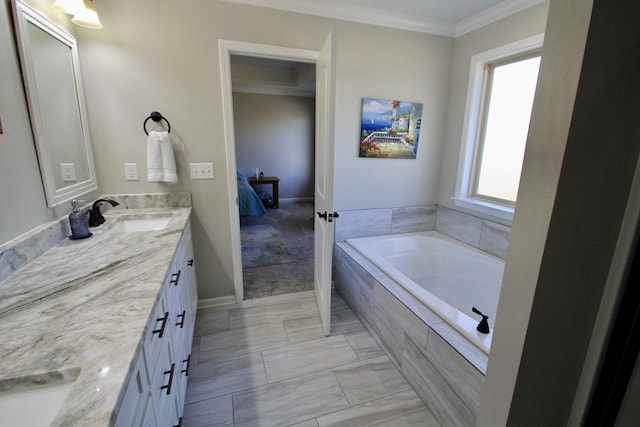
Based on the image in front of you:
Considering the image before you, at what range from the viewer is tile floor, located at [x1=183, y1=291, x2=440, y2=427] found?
1523 mm

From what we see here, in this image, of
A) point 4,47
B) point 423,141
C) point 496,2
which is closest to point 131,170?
point 4,47

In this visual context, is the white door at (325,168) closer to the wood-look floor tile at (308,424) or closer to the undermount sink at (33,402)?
the wood-look floor tile at (308,424)

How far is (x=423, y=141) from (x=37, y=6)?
2.88 metres

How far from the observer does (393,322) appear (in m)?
1.87

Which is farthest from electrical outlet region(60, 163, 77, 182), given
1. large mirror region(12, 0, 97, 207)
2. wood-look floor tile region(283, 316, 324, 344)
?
wood-look floor tile region(283, 316, 324, 344)

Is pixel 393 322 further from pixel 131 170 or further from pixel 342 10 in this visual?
pixel 342 10

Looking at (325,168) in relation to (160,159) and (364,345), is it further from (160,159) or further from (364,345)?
(364,345)

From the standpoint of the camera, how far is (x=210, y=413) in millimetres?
1531

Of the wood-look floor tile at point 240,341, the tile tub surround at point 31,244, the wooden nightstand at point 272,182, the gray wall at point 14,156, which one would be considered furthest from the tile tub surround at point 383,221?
the wooden nightstand at point 272,182

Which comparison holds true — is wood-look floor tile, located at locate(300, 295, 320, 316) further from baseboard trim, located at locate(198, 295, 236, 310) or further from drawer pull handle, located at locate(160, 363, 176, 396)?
drawer pull handle, located at locate(160, 363, 176, 396)

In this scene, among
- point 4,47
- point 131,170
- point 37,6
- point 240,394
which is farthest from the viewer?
point 131,170

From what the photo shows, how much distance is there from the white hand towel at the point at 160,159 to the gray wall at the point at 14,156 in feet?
2.16

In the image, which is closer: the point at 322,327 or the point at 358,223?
the point at 322,327

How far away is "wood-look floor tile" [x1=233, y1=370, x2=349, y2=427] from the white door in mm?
474
